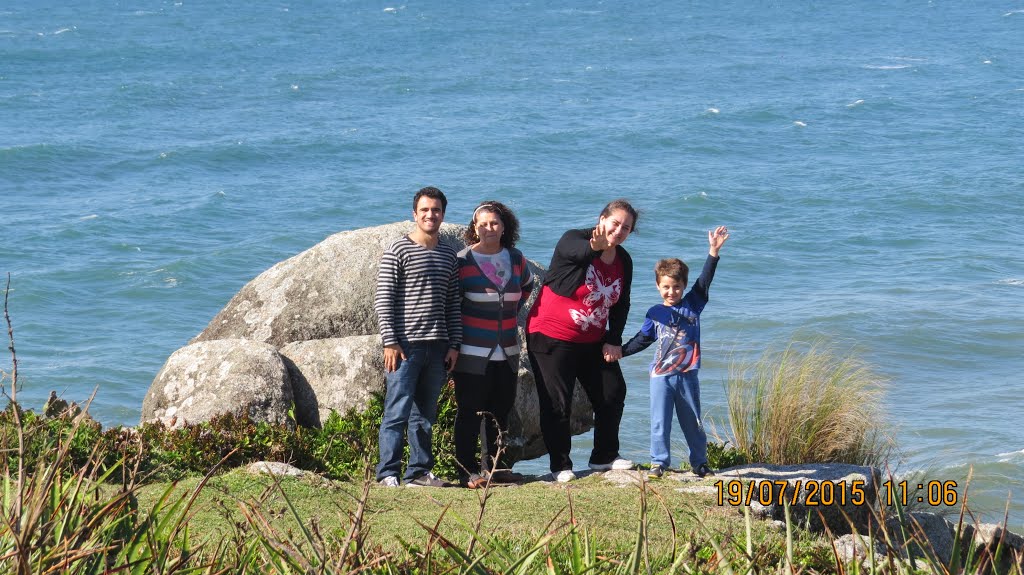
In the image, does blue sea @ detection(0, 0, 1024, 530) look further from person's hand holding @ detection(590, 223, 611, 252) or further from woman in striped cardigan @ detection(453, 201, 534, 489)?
person's hand holding @ detection(590, 223, 611, 252)

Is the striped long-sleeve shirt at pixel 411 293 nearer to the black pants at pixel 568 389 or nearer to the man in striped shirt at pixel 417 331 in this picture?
the man in striped shirt at pixel 417 331

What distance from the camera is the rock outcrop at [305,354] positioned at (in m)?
8.29

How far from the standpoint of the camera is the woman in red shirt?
23.9 feet

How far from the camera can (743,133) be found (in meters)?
36.8

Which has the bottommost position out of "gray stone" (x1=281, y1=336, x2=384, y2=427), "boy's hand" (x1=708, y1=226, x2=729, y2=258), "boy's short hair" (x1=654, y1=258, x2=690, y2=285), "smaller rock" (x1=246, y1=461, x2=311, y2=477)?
"smaller rock" (x1=246, y1=461, x2=311, y2=477)

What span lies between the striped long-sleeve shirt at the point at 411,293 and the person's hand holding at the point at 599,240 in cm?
93

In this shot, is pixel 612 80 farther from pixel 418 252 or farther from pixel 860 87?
pixel 418 252

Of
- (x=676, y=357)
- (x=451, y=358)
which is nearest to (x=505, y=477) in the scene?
(x=451, y=358)

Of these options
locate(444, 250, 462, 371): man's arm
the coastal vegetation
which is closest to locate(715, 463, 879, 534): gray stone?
the coastal vegetation

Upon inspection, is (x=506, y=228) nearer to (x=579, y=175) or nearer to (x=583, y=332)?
(x=583, y=332)

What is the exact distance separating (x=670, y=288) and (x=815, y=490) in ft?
5.01

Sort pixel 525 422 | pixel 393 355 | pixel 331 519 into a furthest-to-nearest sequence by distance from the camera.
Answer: pixel 525 422
pixel 393 355
pixel 331 519

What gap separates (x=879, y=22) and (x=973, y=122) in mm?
35927

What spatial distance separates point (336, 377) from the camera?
8523 mm
